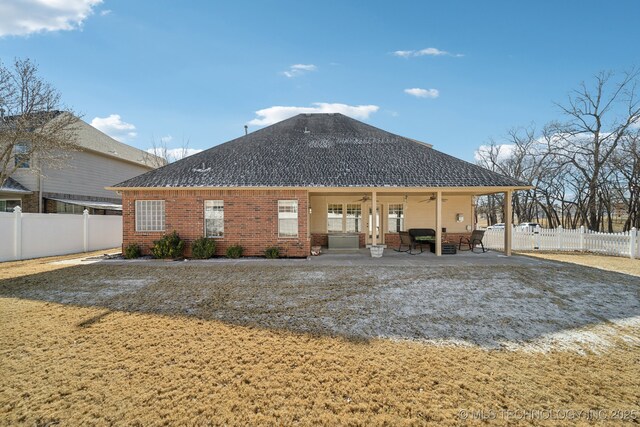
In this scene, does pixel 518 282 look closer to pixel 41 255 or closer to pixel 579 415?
pixel 579 415

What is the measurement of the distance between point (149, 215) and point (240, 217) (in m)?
3.77

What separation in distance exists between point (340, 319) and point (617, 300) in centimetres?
649

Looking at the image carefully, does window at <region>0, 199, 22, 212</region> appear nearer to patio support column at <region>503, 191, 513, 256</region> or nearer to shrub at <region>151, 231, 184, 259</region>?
shrub at <region>151, 231, 184, 259</region>

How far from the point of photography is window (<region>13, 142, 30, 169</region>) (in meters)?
15.9

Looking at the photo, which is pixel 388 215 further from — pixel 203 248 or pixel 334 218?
pixel 203 248

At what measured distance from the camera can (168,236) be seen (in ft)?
40.0

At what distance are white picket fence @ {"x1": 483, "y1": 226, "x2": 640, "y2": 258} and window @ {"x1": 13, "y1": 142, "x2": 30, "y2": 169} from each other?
2469 cm

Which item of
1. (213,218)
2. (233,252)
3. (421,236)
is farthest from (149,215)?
(421,236)

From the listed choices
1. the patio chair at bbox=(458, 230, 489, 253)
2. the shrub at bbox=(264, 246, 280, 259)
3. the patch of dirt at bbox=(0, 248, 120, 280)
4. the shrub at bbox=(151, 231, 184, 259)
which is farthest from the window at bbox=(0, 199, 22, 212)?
the patio chair at bbox=(458, 230, 489, 253)

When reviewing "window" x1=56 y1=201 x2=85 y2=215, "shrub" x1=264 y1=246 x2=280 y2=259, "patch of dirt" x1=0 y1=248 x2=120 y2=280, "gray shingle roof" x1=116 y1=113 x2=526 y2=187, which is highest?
"gray shingle roof" x1=116 y1=113 x2=526 y2=187

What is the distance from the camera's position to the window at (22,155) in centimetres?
1594

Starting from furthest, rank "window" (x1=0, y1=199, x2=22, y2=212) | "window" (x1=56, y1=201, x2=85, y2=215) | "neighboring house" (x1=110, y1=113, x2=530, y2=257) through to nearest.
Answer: "window" (x1=56, y1=201, x2=85, y2=215)
"window" (x1=0, y1=199, x2=22, y2=212)
"neighboring house" (x1=110, y1=113, x2=530, y2=257)

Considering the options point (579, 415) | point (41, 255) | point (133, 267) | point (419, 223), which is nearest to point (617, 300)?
point (579, 415)

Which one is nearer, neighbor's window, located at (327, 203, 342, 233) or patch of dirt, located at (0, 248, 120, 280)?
patch of dirt, located at (0, 248, 120, 280)
